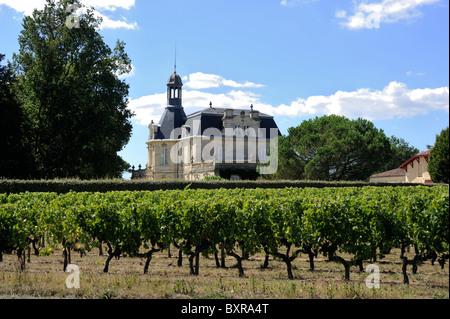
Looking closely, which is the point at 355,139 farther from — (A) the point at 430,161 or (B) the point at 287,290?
(B) the point at 287,290

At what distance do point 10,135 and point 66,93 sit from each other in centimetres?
500

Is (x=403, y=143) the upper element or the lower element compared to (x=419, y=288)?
upper

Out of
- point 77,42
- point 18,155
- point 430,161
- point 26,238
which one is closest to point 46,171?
point 18,155

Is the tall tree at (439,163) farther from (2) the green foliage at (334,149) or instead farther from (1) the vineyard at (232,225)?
(1) the vineyard at (232,225)

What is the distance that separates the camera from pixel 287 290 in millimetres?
7938

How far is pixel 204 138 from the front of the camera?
6116 centimetres

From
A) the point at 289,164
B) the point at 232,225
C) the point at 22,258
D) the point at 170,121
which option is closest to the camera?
the point at 232,225

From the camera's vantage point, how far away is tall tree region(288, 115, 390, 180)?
46281 millimetres

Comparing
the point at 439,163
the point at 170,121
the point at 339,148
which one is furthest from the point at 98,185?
the point at 170,121

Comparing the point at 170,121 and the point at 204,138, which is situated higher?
the point at 170,121

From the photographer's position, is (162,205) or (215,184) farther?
(215,184)

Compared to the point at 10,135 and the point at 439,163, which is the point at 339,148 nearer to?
the point at 439,163
